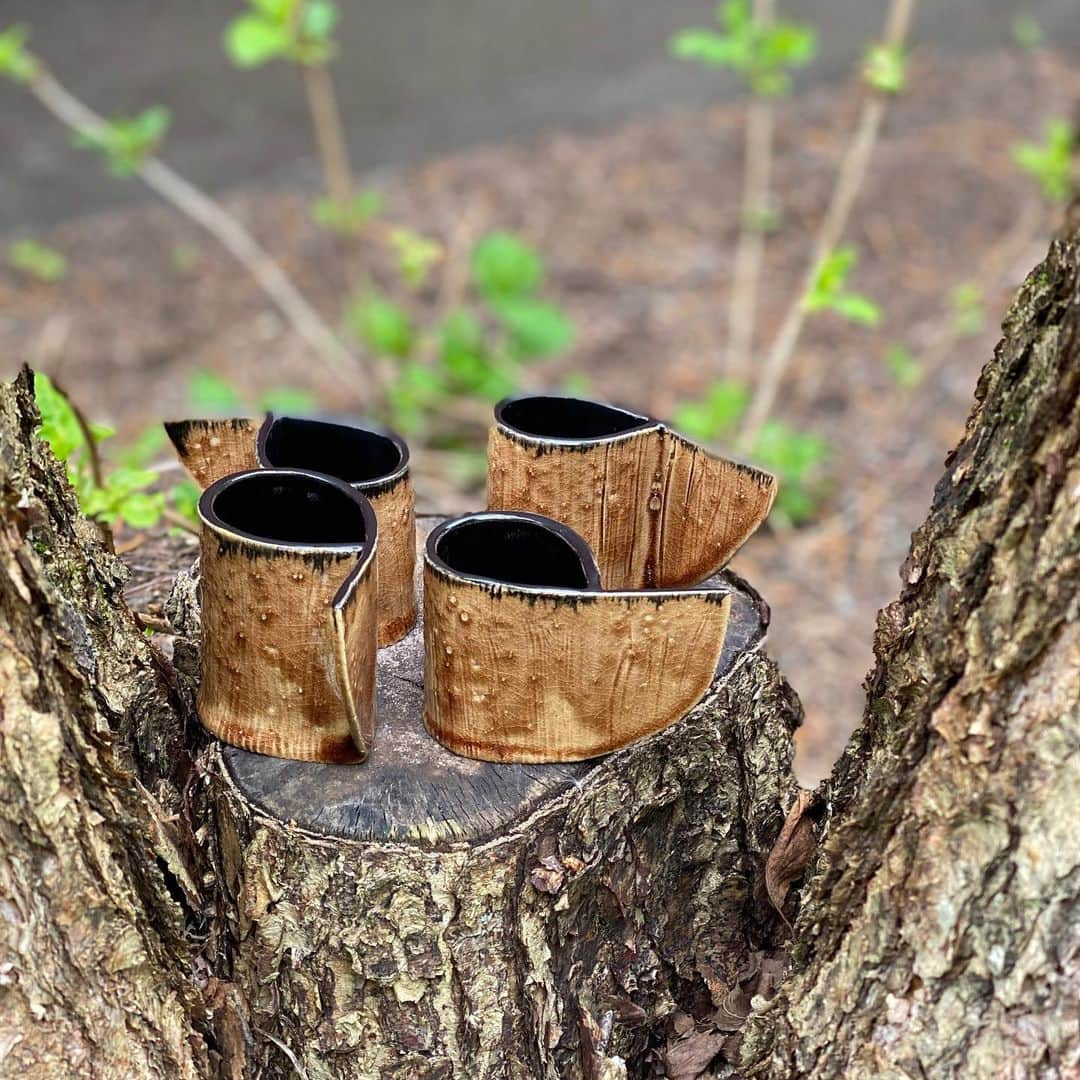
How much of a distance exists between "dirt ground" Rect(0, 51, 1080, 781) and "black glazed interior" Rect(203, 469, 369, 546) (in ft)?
5.60

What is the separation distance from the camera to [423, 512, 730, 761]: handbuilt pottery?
3.90ft

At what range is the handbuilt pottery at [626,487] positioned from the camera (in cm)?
142

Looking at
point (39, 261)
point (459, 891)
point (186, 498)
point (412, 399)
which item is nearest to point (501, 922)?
point (459, 891)

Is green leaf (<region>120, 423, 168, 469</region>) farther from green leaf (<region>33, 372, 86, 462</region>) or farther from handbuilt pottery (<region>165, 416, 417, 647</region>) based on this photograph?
handbuilt pottery (<region>165, 416, 417, 647</region>)

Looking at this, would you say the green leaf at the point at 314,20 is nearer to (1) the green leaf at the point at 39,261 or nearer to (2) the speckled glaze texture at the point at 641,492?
(2) the speckled glaze texture at the point at 641,492

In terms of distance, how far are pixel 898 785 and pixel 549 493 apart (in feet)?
1.89

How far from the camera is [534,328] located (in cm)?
378

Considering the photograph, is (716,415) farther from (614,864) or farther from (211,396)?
(614,864)

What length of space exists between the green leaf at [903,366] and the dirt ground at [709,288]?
50 millimetres

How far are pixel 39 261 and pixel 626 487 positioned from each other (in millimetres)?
4086

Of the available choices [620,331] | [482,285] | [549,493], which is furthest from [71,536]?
[620,331]

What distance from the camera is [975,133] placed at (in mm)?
5480

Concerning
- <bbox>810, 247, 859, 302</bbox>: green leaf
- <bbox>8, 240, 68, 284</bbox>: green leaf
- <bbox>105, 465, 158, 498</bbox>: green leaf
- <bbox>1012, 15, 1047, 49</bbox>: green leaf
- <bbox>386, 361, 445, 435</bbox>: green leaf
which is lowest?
<bbox>105, 465, 158, 498</bbox>: green leaf

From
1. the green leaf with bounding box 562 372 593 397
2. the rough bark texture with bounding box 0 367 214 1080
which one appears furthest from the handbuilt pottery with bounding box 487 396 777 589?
the green leaf with bounding box 562 372 593 397
